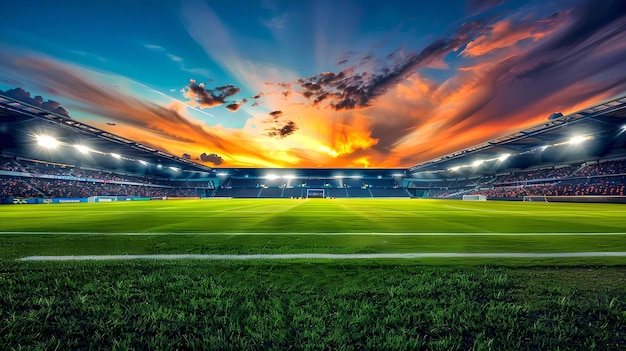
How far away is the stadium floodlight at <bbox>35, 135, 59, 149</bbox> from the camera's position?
36.5 metres

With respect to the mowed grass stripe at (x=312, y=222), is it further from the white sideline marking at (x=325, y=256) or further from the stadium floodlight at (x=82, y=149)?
the stadium floodlight at (x=82, y=149)

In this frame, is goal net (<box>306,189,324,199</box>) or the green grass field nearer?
the green grass field

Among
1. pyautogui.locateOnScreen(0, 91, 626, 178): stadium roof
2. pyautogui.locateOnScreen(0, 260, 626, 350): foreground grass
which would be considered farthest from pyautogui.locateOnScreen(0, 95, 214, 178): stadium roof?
pyautogui.locateOnScreen(0, 260, 626, 350): foreground grass

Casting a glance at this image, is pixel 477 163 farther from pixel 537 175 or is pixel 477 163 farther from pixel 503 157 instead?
pixel 537 175

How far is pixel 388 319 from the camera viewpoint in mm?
2447

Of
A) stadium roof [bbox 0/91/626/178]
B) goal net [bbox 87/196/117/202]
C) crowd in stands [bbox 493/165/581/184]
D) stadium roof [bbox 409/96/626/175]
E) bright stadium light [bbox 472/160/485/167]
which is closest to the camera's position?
stadium roof [bbox 0/91/626/178]

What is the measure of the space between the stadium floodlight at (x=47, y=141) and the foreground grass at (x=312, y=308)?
4727 centimetres

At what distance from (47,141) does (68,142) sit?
8.88 feet

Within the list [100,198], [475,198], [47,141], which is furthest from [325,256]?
[47,141]

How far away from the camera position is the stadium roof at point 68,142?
2745cm

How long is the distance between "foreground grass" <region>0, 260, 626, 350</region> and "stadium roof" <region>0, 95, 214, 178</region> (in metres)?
33.8

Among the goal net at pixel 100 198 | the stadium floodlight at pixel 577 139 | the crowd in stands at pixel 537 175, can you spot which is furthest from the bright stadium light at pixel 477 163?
the goal net at pixel 100 198

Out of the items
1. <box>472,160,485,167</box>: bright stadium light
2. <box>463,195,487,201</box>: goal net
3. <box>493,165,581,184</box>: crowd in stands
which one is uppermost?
<box>472,160,485,167</box>: bright stadium light

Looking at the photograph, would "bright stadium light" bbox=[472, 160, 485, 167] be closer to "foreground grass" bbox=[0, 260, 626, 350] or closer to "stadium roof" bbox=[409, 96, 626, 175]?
"stadium roof" bbox=[409, 96, 626, 175]
